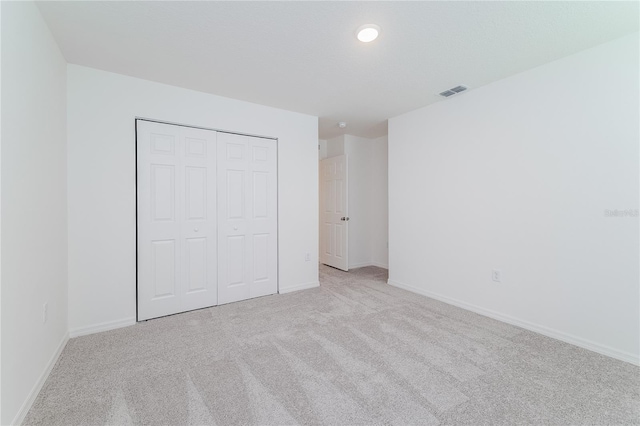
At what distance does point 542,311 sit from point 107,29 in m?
4.23

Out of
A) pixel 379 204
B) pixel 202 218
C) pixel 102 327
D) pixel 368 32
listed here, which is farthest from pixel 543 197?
pixel 102 327

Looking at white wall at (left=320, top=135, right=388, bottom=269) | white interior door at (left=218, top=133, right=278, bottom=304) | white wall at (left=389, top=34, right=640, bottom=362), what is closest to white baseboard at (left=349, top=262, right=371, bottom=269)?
white wall at (left=320, top=135, right=388, bottom=269)

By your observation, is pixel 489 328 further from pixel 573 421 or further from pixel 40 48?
pixel 40 48

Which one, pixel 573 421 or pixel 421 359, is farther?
pixel 421 359

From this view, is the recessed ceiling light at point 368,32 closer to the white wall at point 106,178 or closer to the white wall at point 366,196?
the white wall at point 106,178

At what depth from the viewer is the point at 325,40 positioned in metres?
2.07

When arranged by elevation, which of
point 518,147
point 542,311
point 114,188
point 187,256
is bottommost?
point 542,311

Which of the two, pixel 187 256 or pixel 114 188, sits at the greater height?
pixel 114 188

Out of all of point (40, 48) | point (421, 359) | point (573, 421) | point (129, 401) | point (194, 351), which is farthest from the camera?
point (194, 351)

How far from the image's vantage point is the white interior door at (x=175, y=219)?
9.11 ft

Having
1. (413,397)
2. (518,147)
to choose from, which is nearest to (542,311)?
(518,147)

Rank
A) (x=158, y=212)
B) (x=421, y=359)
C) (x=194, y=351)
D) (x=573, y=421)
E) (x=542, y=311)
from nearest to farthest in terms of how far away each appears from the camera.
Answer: (x=573, y=421) → (x=421, y=359) → (x=194, y=351) → (x=542, y=311) → (x=158, y=212)

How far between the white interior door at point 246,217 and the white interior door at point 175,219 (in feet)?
0.42

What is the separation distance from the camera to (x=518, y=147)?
2637 millimetres
